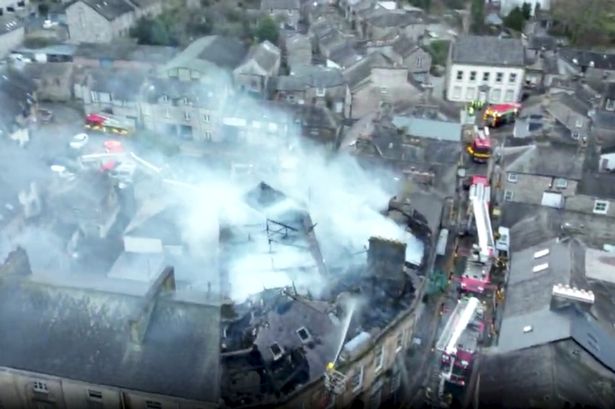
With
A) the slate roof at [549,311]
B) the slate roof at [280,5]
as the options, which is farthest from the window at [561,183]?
the slate roof at [280,5]

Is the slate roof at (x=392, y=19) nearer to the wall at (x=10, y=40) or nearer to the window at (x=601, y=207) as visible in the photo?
the wall at (x=10, y=40)

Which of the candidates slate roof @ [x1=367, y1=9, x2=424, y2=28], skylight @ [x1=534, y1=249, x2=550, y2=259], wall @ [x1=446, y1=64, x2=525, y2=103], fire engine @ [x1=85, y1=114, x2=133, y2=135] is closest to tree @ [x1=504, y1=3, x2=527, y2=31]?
slate roof @ [x1=367, y1=9, x2=424, y2=28]

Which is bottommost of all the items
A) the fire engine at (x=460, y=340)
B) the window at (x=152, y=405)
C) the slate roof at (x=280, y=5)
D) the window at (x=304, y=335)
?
the fire engine at (x=460, y=340)

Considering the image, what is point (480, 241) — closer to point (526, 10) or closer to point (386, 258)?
point (386, 258)

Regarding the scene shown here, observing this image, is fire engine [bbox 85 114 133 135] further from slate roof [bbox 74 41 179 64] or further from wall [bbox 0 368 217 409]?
wall [bbox 0 368 217 409]

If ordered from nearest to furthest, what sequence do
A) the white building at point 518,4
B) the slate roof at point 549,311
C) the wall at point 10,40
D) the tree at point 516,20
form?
the slate roof at point 549,311 < the wall at point 10,40 < the tree at point 516,20 < the white building at point 518,4

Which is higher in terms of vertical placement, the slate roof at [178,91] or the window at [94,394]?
the window at [94,394]

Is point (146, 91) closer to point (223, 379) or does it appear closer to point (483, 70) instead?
point (483, 70)
